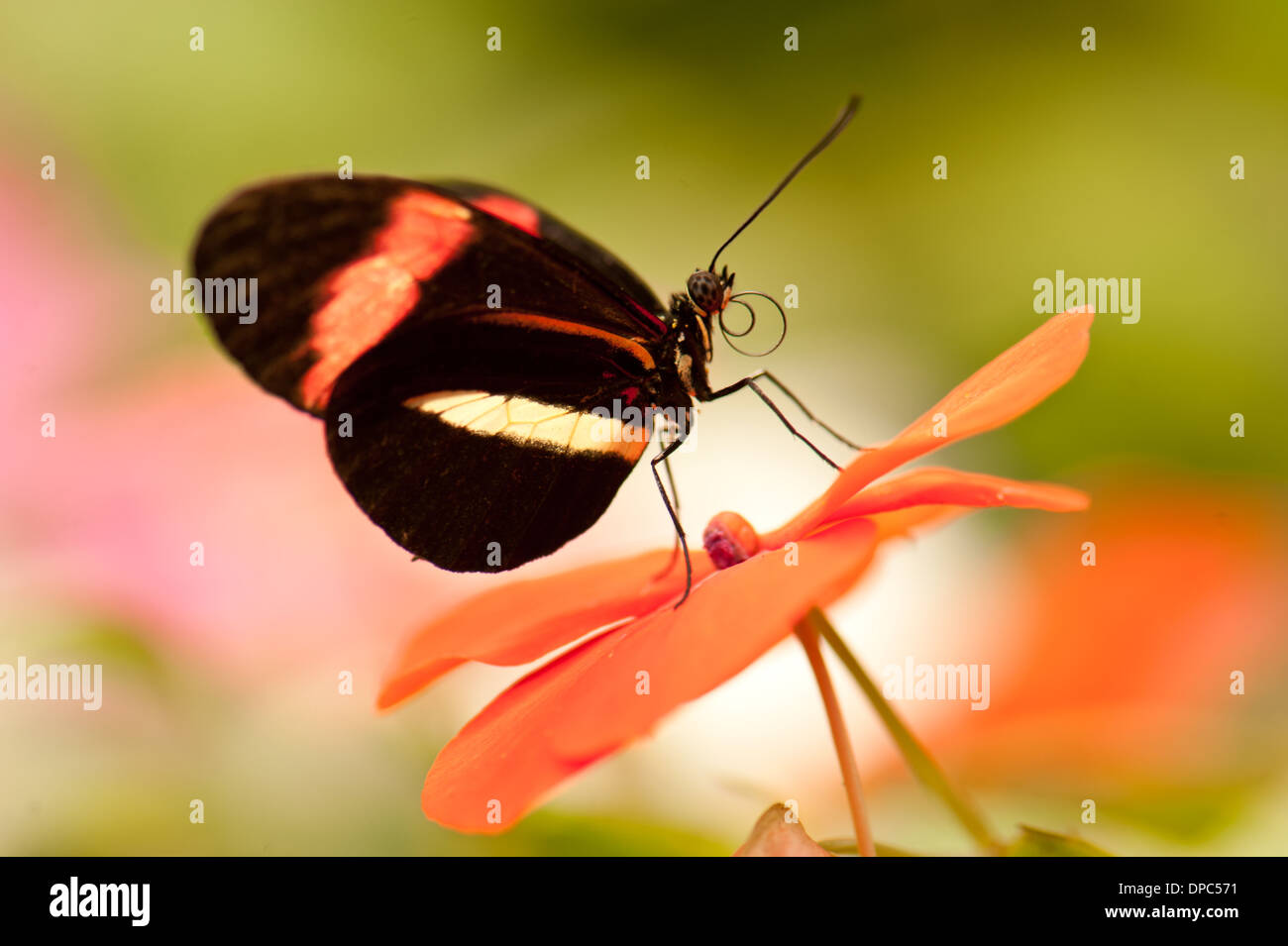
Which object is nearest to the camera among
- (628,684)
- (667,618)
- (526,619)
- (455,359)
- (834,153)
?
(628,684)

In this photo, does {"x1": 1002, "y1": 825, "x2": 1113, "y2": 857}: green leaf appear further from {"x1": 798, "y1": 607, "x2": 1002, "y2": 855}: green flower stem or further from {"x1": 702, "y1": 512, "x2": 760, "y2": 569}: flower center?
{"x1": 702, "y1": 512, "x2": 760, "y2": 569}: flower center

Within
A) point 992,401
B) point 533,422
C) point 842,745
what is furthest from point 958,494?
point 533,422

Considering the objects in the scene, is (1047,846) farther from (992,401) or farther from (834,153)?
(834,153)

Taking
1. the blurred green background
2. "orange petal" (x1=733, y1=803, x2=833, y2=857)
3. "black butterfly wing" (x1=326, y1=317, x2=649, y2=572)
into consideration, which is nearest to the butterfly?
"black butterfly wing" (x1=326, y1=317, x2=649, y2=572)

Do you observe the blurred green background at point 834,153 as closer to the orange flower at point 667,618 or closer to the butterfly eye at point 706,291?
the butterfly eye at point 706,291

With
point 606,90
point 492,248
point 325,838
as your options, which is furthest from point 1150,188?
point 325,838

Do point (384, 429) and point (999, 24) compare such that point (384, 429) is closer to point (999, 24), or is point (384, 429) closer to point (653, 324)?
point (653, 324)
